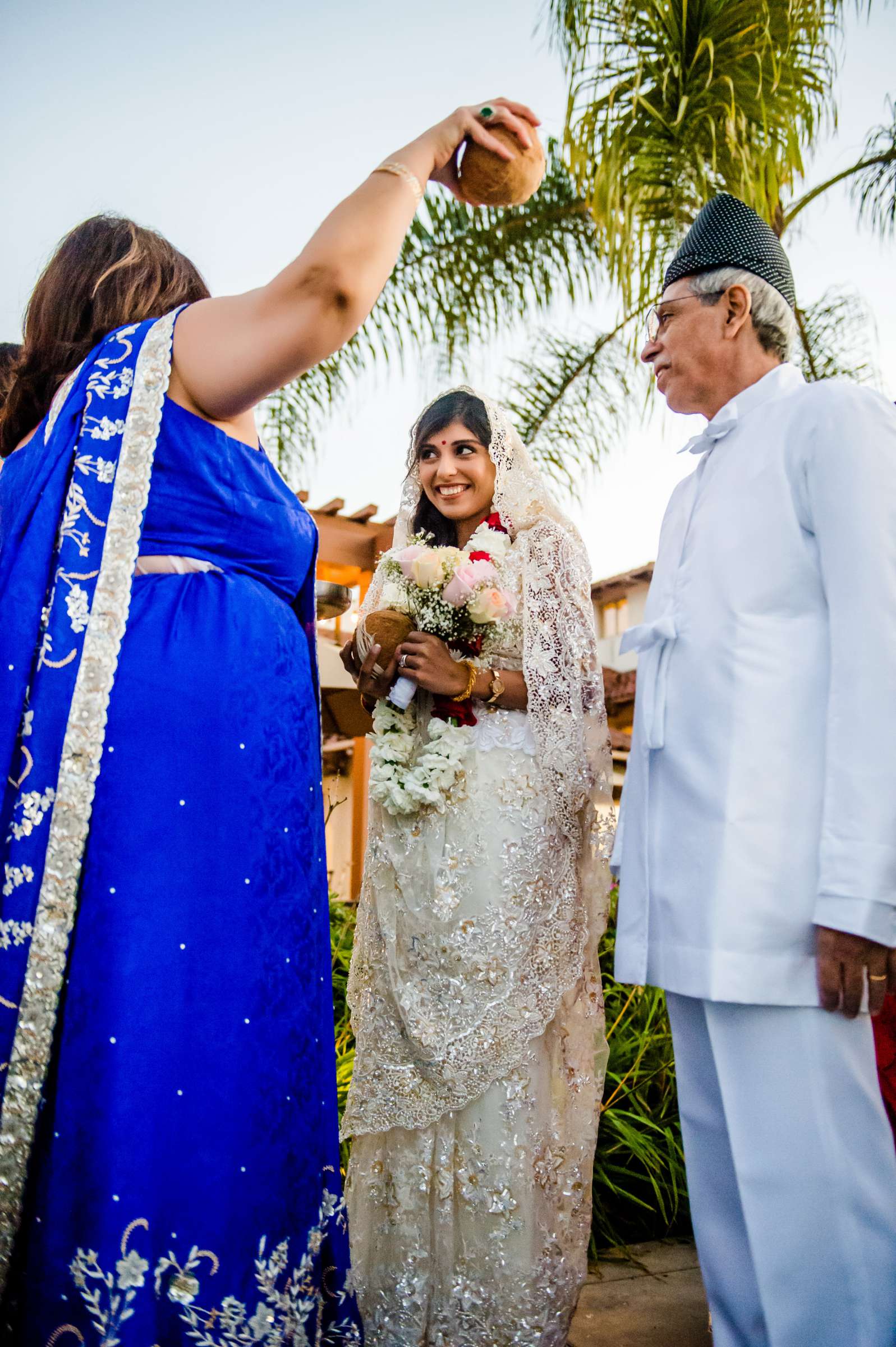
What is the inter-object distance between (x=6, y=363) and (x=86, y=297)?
1.12 m

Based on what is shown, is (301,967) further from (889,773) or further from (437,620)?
(437,620)

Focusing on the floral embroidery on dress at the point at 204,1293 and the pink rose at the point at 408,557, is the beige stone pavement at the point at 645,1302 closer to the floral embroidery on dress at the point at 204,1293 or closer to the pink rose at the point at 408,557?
the floral embroidery on dress at the point at 204,1293

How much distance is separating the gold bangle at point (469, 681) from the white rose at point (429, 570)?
24 cm

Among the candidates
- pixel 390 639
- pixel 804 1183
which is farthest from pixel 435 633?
pixel 804 1183

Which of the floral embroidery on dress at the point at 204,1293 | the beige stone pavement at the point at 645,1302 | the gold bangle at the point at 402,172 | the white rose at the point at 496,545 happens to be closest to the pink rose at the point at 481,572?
the white rose at the point at 496,545

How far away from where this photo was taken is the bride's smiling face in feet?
10.4

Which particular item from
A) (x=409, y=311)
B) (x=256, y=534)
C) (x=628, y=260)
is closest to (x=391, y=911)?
(x=256, y=534)

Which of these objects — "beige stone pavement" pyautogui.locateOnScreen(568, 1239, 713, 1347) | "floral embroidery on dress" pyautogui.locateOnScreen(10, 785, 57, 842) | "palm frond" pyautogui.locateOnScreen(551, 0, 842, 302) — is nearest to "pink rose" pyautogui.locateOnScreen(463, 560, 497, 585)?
"floral embroidery on dress" pyautogui.locateOnScreen(10, 785, 57, 842)

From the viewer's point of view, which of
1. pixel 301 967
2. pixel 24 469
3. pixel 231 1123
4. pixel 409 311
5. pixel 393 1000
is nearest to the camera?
pixel 231 1123

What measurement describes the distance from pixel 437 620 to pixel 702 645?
39.3 inches

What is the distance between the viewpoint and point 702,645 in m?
1.97

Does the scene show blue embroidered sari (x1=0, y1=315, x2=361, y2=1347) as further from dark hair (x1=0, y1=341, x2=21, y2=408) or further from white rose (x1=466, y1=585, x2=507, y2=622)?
white rose (x1=466, y1=585, x2=507, y2=622)

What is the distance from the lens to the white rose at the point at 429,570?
9.12 ft

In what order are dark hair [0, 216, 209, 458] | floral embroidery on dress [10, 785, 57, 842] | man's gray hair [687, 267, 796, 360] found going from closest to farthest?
floral embroidery on dress [10, 785, 57, 842] < dark hair [0, 216, 209, 458] < man's gray hair [687, 267, 796, 360]
